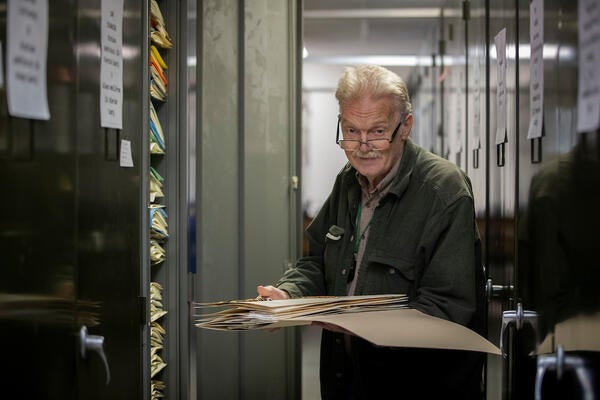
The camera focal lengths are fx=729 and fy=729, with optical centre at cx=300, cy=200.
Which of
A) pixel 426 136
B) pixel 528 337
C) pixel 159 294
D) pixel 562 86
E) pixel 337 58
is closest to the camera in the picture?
pixel 562 86

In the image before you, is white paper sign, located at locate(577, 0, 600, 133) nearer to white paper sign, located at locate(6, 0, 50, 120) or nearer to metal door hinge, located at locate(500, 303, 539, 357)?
metal door hinge, located at locate(500, 303, 539, 357)

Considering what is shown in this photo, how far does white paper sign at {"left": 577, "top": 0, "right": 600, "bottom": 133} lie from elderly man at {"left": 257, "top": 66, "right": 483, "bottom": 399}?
866 mm

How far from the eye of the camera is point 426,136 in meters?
6.88

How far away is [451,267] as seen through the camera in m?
2.09

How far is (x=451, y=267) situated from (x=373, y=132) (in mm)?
510

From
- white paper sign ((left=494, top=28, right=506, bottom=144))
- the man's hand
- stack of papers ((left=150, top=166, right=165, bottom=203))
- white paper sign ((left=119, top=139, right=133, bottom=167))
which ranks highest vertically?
white paper sign ((left=494, top=28, right=506, bottom=144))

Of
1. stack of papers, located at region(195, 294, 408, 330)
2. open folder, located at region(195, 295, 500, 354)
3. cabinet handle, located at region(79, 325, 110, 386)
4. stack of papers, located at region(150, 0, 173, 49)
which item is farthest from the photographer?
stack of papers, located at region(150, 0, 173, 49)

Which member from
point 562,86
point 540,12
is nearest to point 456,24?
point 540,12

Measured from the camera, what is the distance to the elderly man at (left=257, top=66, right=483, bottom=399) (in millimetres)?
2121

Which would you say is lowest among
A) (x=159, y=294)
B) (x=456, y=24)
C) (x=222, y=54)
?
(x=159, y=294)

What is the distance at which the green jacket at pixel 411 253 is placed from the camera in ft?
6.88

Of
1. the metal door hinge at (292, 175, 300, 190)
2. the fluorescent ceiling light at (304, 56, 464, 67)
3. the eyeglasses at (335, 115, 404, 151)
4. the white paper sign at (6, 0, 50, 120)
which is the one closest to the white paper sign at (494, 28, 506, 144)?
the eyeglasses at (335, 115, 404, 151)

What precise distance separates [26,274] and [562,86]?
1084 millimetres

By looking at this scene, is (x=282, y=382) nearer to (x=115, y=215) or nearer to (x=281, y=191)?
(x=281, y=191)
